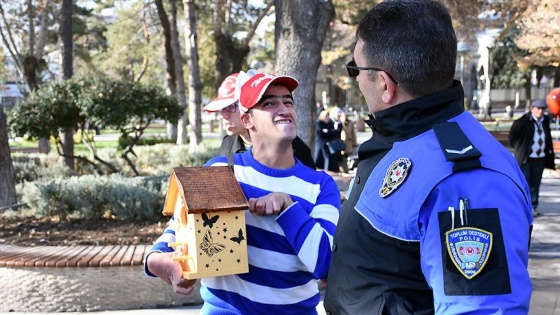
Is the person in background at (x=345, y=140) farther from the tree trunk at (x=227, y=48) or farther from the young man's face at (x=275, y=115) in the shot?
the young man's face at (x=275, y=115)

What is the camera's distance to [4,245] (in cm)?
627

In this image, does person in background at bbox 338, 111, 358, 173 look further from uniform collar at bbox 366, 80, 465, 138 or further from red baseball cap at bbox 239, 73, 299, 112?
uniform collar at bbox 366, 80, 465, 138

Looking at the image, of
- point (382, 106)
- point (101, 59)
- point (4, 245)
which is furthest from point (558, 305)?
point (101, 59)

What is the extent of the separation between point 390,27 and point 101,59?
4233cm

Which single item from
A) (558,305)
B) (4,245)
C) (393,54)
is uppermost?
(393,54)

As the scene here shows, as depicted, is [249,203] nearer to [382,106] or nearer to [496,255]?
[382,106]

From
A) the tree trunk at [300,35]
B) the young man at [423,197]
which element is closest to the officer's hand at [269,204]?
the young man at [423,197]

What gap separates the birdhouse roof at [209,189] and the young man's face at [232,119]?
73.2 inches

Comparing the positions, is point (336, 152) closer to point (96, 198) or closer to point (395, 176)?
point (96, 198)

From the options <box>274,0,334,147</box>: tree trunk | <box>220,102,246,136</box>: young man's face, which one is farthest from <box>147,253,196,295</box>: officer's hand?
<box>274,0,334,147</box>: tree trunk

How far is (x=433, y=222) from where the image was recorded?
1.37 meters

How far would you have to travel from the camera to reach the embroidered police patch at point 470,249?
4.27ft

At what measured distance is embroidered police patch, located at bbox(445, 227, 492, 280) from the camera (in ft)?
4.27

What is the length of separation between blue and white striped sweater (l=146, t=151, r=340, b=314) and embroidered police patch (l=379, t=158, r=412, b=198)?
2.99ft
